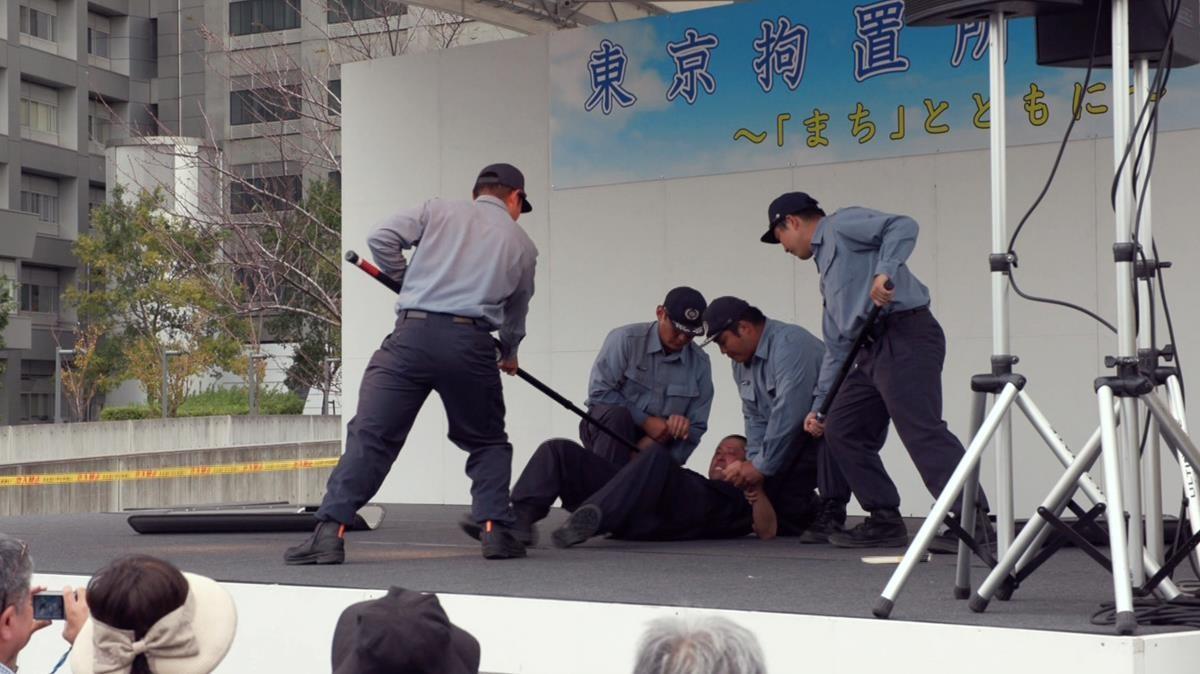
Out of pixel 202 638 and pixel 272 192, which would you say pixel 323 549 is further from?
pixel 272 192

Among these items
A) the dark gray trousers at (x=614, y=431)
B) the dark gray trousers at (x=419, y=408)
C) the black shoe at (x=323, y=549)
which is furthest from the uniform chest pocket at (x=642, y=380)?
the black shoe at (x=323, y=549)

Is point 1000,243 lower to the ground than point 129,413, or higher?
higher

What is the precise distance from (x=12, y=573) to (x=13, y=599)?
0.04m

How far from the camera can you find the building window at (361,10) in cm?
1741

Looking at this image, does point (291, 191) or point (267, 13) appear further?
point (267, 13)

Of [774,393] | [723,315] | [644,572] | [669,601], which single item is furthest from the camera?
[774,393]

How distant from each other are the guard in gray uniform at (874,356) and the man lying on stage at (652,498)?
0.42m

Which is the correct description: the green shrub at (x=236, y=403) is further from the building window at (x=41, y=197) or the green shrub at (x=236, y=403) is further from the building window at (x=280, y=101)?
the building window at (x=41, y=197)

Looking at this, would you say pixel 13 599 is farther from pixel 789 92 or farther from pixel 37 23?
pixel 37 23

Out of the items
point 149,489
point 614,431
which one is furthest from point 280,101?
point 614,431

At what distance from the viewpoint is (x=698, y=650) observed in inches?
62.0

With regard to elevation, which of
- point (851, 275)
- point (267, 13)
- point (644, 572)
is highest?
point (267, 13)

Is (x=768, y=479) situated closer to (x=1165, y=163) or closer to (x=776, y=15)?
(x=1165, y=163)

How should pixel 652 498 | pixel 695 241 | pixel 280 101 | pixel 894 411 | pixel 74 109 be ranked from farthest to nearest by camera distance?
pixel 74 109, pixel 280 101, pixel 695 241, pixel 652 498, pixel 894 411
